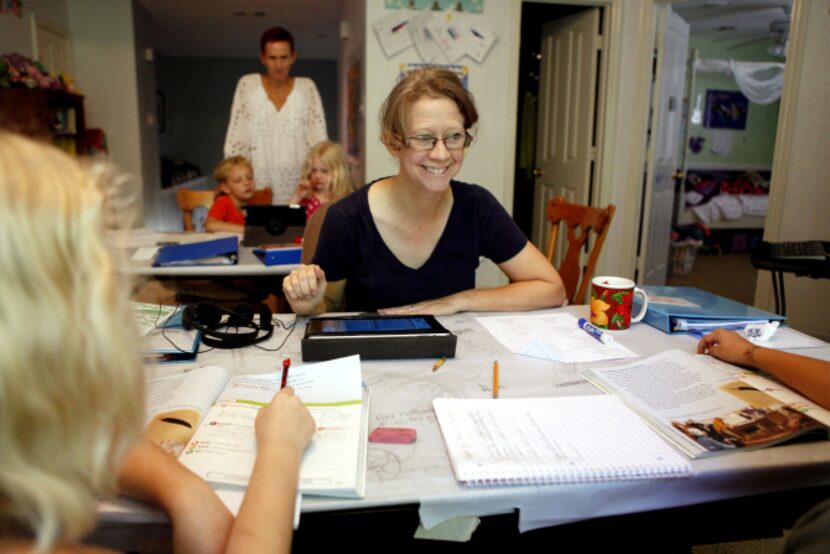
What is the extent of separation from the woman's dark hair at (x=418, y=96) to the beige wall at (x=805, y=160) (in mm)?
2488

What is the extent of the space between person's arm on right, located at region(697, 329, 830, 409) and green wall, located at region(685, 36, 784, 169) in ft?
25.6

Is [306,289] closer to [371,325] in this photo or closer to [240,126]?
[371,325]

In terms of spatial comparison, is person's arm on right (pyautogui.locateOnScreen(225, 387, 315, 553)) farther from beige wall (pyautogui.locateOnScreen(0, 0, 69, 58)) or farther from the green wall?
the green wall

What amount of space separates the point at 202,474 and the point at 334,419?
20 cm

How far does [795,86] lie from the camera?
3.22m

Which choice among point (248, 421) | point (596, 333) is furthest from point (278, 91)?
point (248, 421)

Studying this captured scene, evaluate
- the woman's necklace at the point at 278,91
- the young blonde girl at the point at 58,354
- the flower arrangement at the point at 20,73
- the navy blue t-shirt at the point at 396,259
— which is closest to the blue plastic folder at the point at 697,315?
the navy blue t-shirt at the point at 396,259

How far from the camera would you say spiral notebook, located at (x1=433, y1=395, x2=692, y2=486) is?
76cm

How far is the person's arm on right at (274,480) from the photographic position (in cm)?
63

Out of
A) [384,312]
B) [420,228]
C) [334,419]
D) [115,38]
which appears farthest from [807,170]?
[115,38]

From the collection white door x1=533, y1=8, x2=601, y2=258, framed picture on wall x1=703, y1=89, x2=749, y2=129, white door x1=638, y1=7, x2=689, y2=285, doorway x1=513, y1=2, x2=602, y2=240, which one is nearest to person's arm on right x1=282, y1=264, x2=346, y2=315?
white door x1=533, y1=8, x2=601, y2=258

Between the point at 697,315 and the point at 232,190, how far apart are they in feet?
8.94

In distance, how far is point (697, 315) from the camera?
4.57ft

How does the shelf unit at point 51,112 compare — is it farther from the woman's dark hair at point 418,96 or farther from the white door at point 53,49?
the woman's dark hair at point 418,96
